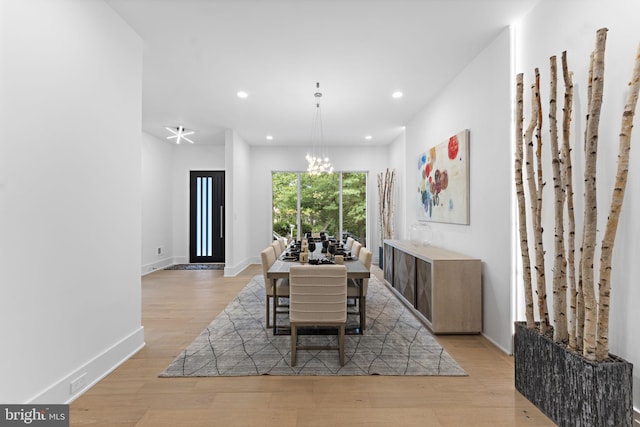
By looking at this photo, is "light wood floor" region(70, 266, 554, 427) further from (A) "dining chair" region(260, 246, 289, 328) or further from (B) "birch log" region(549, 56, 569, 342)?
(A) "dining chair" region(260, 246, 289, 328)

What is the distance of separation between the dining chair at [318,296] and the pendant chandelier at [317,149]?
2.66 m

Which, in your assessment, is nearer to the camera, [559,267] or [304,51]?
[559,267]

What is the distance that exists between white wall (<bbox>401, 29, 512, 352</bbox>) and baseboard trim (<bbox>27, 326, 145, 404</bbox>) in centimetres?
334

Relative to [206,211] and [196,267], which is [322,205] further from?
[196,267]

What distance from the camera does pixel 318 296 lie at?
261 cm

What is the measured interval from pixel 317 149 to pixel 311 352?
5.96 metres

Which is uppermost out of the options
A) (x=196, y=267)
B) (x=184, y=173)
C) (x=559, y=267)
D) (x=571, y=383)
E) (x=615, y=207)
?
(x=184, y=173)

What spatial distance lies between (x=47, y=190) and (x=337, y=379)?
7.68 ft

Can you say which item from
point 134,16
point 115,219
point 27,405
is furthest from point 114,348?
point 134,16

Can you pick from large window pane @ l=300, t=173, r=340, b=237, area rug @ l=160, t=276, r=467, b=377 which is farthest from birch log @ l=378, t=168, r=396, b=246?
area rug @ l=160, t=276, r=467, b=377

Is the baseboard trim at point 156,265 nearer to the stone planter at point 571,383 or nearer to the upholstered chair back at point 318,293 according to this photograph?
the upholstered chair back at point 318,293

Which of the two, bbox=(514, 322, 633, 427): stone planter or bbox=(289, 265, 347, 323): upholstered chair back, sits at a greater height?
bbox=(289, 265, 347, 323): upholstered chair back

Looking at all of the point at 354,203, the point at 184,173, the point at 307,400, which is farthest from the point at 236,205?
the point at 307,400

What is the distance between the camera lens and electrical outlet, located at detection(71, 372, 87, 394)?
217 centimetres
